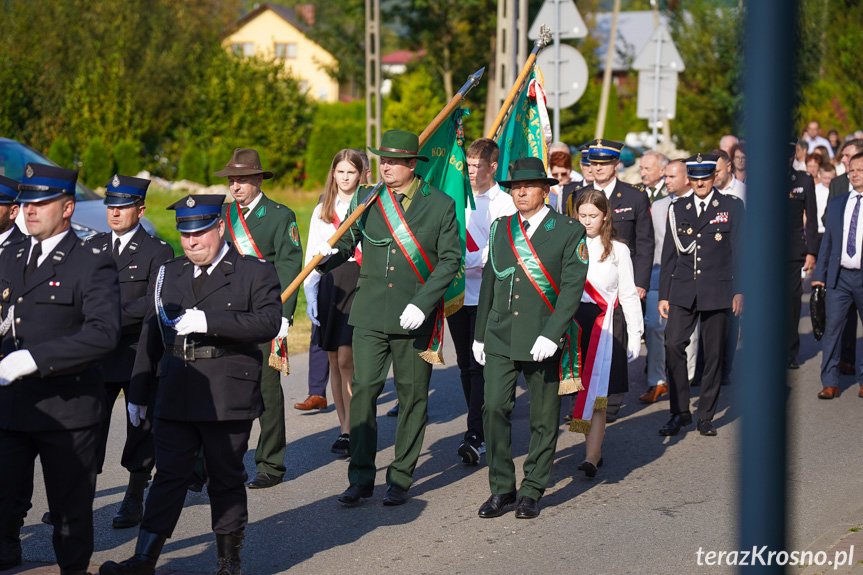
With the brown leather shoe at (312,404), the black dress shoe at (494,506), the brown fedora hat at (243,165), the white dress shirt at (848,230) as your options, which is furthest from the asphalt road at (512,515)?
the brown fedora hat at (243,165)

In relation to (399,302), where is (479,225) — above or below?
above

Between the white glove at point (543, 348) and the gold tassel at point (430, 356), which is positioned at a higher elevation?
the white glove at point (543, 348)

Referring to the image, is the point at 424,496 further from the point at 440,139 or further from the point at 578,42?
the point at 578,42

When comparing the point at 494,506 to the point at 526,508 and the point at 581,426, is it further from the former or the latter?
the point at 581,426

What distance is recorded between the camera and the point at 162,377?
17.0 ft

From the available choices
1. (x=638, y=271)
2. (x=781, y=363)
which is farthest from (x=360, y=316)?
(x=781, y=363)

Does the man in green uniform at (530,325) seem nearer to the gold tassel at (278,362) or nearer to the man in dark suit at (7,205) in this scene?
the gold tassel at (278,362)

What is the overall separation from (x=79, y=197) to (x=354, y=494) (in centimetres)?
926

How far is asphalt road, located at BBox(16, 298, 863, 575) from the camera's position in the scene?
5.62m

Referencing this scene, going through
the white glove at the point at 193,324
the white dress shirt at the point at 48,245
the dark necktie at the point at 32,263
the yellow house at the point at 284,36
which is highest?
the yellow house at the point at 284,36

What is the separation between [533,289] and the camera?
6461mm

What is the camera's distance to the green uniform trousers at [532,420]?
21.0 ft

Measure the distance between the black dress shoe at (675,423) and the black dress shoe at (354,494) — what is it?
2.78 meters

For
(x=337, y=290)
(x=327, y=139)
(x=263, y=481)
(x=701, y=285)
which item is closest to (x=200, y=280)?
(x=263, y=481)
